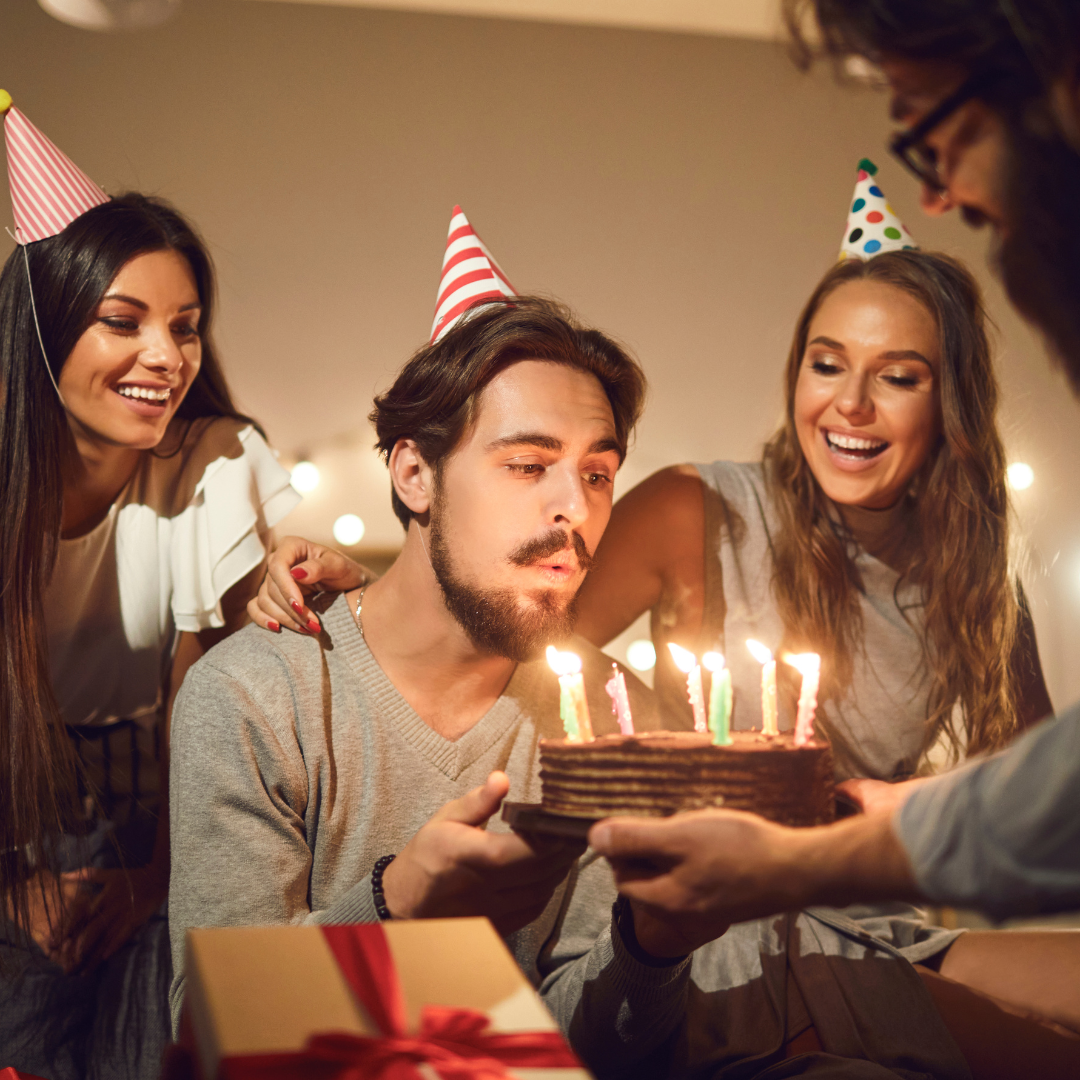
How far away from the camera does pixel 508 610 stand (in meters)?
1.69

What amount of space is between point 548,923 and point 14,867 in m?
1.06

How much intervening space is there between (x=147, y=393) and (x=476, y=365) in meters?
0.81

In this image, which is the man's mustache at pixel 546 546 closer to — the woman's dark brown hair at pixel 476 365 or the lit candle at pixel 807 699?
the woman's dark brown hair at pixel 476 365

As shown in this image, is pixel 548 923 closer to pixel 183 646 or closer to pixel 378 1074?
pixel 378 1074

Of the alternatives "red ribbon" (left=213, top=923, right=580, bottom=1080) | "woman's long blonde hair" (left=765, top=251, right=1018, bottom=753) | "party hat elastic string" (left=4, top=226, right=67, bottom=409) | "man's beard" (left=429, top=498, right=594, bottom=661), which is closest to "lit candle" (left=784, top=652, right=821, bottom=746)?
"man's beard" (left=429, top=498, right=594, bottom=661)

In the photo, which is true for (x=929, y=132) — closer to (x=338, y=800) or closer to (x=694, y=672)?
(x=694, y=672)

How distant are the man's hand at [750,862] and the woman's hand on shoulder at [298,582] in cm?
82

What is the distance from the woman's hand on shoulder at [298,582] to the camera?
5.72 ft

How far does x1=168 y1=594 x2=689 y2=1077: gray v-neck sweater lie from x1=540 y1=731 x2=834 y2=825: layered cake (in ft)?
1.11

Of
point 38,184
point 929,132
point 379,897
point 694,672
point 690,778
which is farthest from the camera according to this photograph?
point 38,184

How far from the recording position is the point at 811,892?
96cm

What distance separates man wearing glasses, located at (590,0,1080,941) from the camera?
86 cm

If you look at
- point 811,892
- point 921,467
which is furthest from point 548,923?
point 921,467

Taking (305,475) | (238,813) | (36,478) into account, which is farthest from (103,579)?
(305,475)
